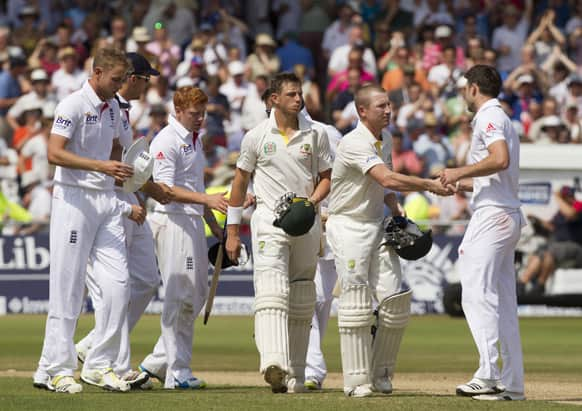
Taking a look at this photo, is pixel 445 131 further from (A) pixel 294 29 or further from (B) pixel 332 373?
(B) pixel 332 373

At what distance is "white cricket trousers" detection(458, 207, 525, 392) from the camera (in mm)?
10531

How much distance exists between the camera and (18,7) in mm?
28531

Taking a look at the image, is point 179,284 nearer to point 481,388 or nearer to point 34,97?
point 481,388

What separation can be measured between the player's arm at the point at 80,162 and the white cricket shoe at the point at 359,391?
2.34 meters

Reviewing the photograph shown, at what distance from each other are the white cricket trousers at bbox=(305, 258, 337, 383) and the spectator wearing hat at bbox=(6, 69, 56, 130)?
1391 cm

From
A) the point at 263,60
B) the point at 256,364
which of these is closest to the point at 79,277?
the point at 256,364

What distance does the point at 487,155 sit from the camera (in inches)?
421

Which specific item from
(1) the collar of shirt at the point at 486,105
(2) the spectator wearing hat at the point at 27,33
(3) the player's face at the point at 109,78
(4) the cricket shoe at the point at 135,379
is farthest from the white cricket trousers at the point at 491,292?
(2) the spectator wearing hat at the point at 27,33

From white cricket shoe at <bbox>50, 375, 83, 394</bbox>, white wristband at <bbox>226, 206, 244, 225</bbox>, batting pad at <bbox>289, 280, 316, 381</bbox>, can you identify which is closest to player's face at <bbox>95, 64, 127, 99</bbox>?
white wristband at <bbox>226, 206, 244, 225</bbox>

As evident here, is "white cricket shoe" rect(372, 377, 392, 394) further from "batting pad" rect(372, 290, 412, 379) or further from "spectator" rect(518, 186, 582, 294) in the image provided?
"spectator" rect(518, 186, 582, 294)

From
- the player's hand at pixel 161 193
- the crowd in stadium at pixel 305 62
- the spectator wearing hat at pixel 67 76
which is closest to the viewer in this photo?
the player's hand at pixel 161 193

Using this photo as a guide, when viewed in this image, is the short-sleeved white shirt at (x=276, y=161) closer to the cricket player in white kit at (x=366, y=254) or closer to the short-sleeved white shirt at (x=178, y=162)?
the cricket player in white kit at (x=366, y=254)

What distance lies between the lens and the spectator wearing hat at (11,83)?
26.2 metres

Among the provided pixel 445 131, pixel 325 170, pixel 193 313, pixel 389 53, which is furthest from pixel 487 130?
pixel 389 53
